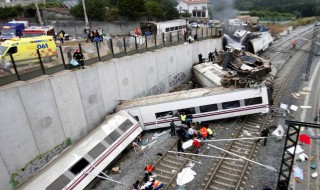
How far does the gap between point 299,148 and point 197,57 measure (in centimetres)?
1810

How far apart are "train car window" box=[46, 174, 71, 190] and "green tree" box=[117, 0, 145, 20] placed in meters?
36.2

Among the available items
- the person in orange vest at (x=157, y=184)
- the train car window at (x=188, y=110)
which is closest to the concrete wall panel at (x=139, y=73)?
the train car window at (x=188, y=110)

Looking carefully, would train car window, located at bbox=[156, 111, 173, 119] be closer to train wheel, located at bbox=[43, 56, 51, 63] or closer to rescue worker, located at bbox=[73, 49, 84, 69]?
rescue worker, located at bbox=[73, 49, 84, 69]

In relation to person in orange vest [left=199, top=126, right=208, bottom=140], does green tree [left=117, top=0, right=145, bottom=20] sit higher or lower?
higher

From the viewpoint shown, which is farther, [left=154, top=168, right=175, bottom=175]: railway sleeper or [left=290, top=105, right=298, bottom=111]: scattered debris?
[left=290, top=105, right=298, bottom=111]: scattered debris

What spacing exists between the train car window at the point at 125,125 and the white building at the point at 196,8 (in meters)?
61.0

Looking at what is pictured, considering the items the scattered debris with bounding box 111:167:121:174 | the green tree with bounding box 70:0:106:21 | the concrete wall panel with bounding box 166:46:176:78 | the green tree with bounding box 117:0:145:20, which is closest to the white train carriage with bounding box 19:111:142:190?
the scattered debris with bounding box 111:167:121:174

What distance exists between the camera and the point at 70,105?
15.3m

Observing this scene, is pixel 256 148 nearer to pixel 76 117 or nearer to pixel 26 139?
pixel 76 117

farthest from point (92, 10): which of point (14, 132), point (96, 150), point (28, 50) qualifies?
point (14, 132)

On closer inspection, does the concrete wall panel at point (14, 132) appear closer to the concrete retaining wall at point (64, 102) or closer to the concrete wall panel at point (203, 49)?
the concrete retaining wall at point (64, 102)

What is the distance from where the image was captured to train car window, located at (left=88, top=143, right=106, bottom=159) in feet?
45.9

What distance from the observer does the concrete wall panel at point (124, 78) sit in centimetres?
1950

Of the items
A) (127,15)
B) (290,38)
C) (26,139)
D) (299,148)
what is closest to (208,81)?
(299,148)
